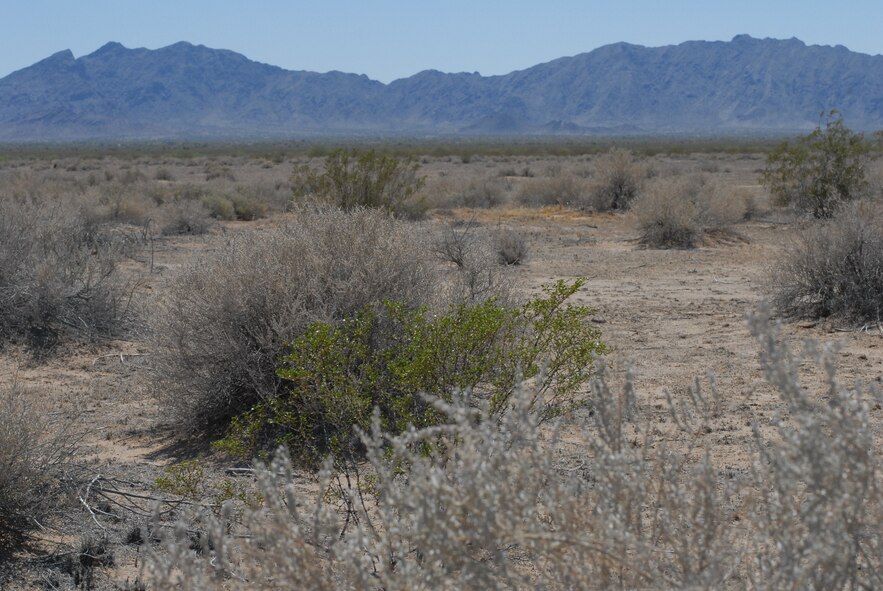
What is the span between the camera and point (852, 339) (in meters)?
9.48

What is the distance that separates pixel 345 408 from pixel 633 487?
2745 millimetres

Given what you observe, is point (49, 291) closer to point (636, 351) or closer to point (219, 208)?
point (636, 351)

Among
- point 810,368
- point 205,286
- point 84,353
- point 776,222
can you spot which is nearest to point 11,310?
point 84,353

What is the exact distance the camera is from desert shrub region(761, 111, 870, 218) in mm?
19750

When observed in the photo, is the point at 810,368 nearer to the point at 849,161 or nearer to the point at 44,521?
the point at 44,521

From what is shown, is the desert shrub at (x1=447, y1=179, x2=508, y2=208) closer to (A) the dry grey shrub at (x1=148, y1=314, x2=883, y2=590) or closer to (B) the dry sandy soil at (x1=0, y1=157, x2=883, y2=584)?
(B) the dry sandy soil at (x1=0, y1=157, x2=883, y2=584)

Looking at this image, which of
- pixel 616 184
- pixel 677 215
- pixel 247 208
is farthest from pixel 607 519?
pixel 616 184

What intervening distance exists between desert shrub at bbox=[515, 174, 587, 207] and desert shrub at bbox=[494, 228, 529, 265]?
928cm

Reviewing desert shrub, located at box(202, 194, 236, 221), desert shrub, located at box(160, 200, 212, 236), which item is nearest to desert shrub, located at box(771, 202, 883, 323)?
desert shrub, located at box(160, 200, 212, 236)

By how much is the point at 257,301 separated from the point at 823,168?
1616 cm

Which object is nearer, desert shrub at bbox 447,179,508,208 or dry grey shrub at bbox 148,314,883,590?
dry grey shrub at bbox 148,314,883,590

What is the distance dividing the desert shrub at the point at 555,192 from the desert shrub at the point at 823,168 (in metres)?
5.57

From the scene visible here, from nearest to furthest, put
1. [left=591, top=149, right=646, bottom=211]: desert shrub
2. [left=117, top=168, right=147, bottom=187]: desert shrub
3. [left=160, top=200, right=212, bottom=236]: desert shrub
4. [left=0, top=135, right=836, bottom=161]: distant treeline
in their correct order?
[left=160, top=200, right=212, bottom=236]: desert shrub → [left=591, top=149, right=646, bottom=211]: desert shrub → [left=117, top=168, right=147, bottom=187]: desert shrub → [left=0, top=135, right=836, bottom=161]: distant treeline

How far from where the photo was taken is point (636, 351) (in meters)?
9.44
